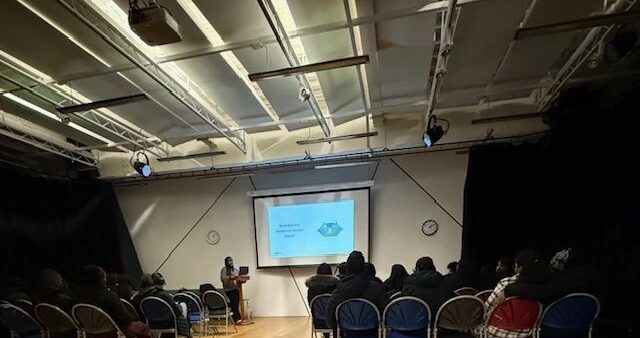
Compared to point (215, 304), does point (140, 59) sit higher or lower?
higher

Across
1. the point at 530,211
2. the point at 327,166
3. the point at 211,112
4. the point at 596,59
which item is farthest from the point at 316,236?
the point at 596,59

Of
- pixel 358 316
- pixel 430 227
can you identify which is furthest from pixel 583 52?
pixel 358 316

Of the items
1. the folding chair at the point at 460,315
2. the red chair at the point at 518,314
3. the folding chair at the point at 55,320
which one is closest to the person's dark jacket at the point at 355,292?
the folding chair at the point at 460,315

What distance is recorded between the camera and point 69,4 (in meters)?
3.42

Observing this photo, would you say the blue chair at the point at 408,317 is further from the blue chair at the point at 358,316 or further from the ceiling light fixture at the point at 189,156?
the ceiling light fixture at the point at 189,156

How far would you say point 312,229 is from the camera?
8.09 meters

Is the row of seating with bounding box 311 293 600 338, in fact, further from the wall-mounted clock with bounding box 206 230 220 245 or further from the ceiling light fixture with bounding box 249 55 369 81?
the wall-mounted clock with bounding box 206 230 220 245

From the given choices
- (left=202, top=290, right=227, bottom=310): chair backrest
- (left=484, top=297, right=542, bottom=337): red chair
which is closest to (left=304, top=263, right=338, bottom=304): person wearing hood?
(left=202, top=290, right=227, bottom=310): chair backrest

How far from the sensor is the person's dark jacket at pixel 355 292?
137 inches

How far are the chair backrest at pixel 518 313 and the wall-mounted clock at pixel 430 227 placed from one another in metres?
4.61

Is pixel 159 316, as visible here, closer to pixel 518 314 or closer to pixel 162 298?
pixel 162 298

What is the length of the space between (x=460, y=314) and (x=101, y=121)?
21.6 feet

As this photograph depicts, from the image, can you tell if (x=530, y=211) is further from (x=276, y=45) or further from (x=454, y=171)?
A: (x=276, y=45)

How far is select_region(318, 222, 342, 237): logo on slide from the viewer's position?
7953mm
